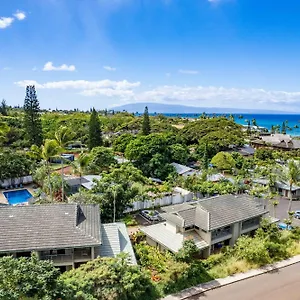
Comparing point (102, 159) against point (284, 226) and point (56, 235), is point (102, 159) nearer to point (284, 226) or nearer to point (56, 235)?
point (284, 226)

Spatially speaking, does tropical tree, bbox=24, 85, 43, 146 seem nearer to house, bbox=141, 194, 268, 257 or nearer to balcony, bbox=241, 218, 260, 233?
house, bbox=141, 194, 268, 257

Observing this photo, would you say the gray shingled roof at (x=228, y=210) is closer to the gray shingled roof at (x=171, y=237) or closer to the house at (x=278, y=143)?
the gray shingled roof at (x=171, y=237)

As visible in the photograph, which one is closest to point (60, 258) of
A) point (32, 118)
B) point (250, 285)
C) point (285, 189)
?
point (250, 285)

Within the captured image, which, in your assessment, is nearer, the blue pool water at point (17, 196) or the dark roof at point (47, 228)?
the dark roof at point (47, 228)

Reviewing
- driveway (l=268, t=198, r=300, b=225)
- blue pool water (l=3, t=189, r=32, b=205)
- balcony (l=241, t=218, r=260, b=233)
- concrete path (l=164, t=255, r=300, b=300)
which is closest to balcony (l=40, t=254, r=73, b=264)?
concrete path (l=164, t=255, r=300, b=300)

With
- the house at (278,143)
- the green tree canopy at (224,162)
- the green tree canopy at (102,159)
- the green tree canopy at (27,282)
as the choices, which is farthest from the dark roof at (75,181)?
the house at (278,143)

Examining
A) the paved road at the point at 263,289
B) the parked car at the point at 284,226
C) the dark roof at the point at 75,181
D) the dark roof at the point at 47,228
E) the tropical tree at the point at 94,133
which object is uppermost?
the tropical tree at the point at 94,133
